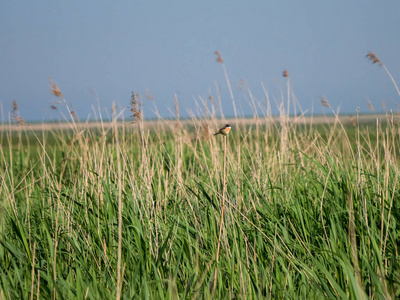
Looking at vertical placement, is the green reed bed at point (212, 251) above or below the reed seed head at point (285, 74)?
below

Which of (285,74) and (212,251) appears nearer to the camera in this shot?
(212,251)

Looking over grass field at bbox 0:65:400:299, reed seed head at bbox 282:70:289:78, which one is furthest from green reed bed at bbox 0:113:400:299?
reed seed head at bbox 282:70:289:78

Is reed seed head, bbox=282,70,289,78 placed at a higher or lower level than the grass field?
higher

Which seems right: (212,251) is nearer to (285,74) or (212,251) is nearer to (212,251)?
(212,251)

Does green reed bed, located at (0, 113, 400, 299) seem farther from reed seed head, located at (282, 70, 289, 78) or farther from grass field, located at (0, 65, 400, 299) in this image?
reed seed head, located at (282, 70, 289, 78)

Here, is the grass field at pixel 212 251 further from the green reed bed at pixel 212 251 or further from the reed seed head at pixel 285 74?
the reed seed head at pixel 285 74

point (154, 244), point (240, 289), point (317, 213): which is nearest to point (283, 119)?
point (317, 213)

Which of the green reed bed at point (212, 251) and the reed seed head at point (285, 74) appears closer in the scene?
the green reed bed at point (212, 251)

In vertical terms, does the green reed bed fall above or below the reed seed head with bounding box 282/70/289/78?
below

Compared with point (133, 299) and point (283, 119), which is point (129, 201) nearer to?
point (133, 299)

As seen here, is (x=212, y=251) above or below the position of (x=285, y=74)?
below

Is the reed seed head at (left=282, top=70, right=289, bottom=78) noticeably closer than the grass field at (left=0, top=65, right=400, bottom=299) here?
No

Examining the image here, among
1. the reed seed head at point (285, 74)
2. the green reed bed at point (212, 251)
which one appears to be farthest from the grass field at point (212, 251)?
the reed seed head at point (285, 74)

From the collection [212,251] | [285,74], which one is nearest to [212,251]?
[212,251]
